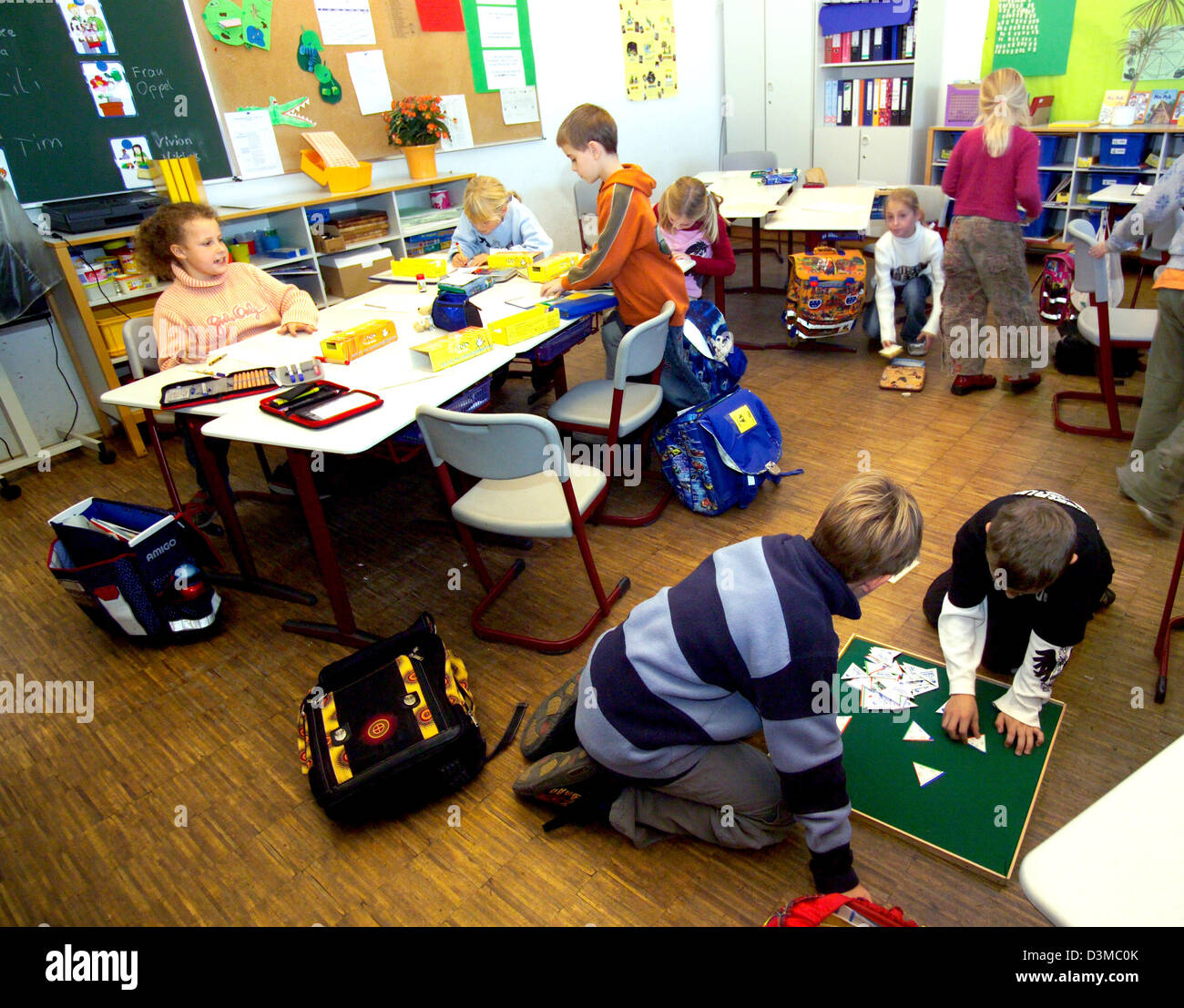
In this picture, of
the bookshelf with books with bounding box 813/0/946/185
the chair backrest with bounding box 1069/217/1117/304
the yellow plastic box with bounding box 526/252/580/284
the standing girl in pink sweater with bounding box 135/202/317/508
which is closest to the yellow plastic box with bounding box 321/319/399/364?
the standing girl in pink sweater with bounding box 135/202/317/508

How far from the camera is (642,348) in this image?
236 cm

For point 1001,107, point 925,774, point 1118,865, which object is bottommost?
point 925,774

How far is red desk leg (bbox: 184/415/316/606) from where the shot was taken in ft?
7.64

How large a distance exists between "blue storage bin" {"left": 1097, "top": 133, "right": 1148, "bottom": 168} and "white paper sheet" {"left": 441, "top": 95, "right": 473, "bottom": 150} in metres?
3.97

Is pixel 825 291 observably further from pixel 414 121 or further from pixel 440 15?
pixel 440 15

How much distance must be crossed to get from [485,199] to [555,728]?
2.54 metres

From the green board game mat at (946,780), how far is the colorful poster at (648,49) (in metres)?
5.40

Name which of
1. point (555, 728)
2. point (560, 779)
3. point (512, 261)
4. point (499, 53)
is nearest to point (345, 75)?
point (499, 53)

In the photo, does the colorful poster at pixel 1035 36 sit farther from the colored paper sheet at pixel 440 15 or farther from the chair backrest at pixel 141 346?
the chair backrest at pixel 141 346

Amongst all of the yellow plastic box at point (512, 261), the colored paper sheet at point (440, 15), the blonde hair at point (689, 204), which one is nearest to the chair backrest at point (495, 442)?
the yellow plastic box at point (512, 261)

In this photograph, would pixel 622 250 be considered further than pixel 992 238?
No

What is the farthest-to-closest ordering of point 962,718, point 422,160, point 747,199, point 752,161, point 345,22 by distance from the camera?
point 752,161 → point 422,160 → point 747,199 → point 345,22 → point 962,718

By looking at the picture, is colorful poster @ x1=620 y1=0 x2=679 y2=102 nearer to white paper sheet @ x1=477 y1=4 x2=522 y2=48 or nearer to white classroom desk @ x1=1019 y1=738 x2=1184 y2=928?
white paper sheet @ x1=477 y1=4 x2=522 y2=48

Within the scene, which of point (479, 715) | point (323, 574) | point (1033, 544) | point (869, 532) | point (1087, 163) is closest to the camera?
point (869, 532)
